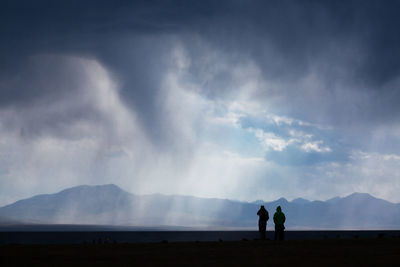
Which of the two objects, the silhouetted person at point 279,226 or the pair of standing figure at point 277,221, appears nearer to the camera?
the silhouetted person at point 279,226

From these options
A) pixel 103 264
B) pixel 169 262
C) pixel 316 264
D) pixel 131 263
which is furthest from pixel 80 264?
pixel 316 264

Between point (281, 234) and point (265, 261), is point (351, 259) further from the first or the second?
point (281, 234)

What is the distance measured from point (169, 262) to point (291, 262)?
414 cm

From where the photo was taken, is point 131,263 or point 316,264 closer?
point 316,264

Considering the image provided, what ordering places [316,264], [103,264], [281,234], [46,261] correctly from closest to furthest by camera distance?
[316,264]
[103,264]
[46,261]
[281,234]

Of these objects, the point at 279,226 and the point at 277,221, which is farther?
the point at 277,221

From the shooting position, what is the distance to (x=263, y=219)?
3506 cm

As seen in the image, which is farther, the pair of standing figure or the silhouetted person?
the pair of standing figure

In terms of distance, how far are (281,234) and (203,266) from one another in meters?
20.2

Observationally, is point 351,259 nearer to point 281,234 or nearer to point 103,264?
point 103,264

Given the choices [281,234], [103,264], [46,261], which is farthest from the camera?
[281,234]

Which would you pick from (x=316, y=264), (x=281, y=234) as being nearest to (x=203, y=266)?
(x=316, y=264)

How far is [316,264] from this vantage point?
46.2 ft

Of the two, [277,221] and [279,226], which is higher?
Result: [277,221]
